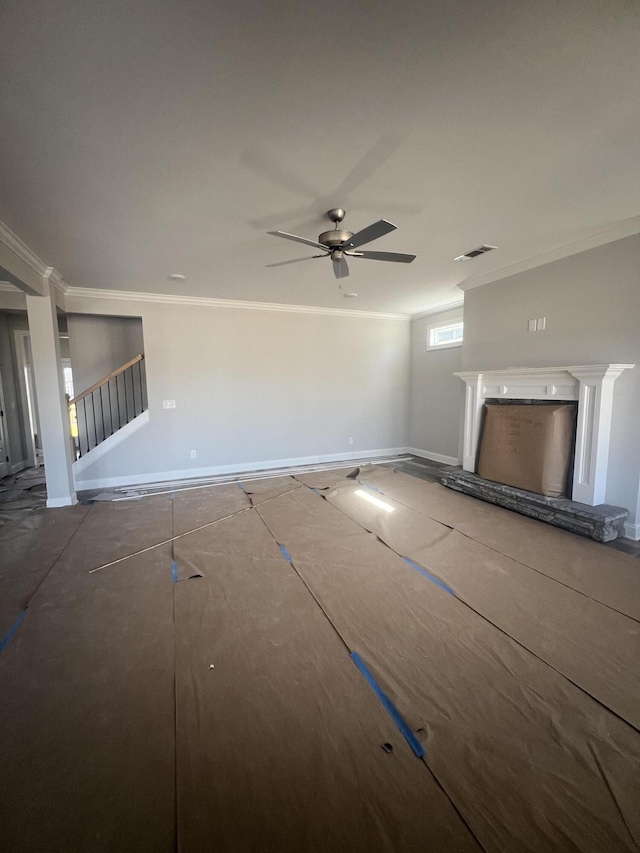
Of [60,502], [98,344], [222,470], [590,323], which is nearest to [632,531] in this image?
[590,323]

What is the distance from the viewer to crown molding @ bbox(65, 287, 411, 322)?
471cm

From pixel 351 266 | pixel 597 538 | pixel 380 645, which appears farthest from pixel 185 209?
pixel 597 538

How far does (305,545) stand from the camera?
3.13 metres

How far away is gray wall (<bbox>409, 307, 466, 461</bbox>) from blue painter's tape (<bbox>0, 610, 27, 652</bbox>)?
555 centimetres

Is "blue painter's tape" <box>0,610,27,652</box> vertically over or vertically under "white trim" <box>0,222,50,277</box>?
under

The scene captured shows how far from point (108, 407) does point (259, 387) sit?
9.12 ft

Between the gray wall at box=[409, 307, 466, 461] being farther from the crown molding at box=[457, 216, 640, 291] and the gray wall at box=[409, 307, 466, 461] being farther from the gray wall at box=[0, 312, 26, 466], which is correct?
the gray wall at box=[0, 312, 26, 466]

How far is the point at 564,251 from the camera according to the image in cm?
358

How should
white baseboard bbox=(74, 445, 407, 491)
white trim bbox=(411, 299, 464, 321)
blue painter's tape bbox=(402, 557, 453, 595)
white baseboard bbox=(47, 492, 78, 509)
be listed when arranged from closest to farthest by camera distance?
1. blue painter's tape bbox=(402, 557, 453, 595)
2. white baseboard bbox=(47, 492, 78, 509)
3. white baseboard bbox=(74, 445, 407, 491)
4. white trim bbox=(411, 299, 464, 321)

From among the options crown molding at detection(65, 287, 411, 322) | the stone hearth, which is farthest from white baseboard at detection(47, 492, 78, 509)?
the stone hearth

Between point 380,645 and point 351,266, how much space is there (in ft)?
11.9

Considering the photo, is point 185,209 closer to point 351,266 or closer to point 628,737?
point 351,266

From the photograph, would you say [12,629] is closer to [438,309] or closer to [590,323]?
[590,323]

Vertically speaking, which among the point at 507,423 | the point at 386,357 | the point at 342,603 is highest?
the point at 386,357
